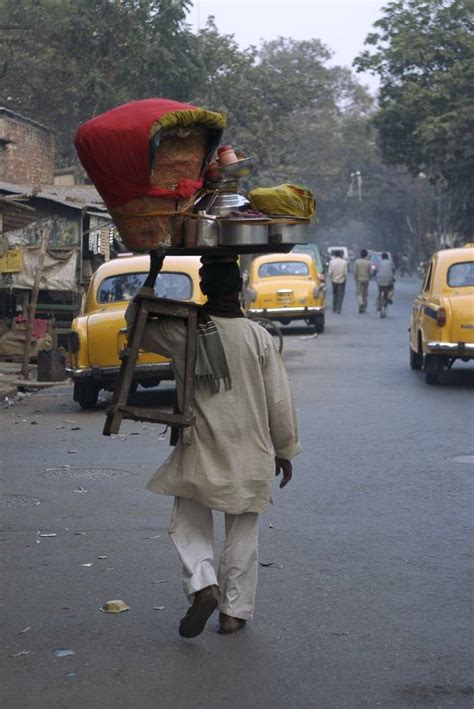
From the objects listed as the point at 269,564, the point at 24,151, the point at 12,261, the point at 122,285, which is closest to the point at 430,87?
the point at 24,151

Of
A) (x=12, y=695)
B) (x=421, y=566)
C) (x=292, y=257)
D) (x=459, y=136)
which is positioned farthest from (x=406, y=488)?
(x=459, y=136)

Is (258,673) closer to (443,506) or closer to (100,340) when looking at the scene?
(443,506)

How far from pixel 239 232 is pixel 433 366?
11.9 m

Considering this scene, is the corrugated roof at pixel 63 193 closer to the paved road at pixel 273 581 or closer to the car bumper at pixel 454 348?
the car bumper at pixel 454 348

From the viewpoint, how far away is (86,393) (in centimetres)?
1523

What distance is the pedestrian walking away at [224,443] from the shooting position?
555cm

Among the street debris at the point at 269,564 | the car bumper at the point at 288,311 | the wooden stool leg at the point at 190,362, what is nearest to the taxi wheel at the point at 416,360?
the car bumper at the point at 288,311

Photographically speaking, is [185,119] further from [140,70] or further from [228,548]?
[140,70]

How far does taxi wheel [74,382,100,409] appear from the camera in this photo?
15.1 m

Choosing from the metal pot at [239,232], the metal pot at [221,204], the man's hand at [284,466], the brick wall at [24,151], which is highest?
the brick wall at [24,151]

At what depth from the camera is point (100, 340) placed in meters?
14.9

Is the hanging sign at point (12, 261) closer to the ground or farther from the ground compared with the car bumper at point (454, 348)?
farther from the ground

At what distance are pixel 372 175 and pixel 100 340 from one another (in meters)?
74.7

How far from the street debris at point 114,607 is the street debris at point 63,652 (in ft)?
2.06
